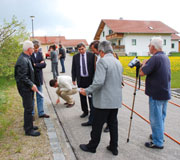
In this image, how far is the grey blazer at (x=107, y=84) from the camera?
310 cm

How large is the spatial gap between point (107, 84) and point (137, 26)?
42.3 metres

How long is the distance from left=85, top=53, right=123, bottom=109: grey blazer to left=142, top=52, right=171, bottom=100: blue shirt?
0.60 metres

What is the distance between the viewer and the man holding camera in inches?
134

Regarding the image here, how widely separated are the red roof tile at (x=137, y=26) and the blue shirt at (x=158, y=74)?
1472 inches

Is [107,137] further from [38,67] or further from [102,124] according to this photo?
[38,67]

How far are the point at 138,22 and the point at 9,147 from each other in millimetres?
44902

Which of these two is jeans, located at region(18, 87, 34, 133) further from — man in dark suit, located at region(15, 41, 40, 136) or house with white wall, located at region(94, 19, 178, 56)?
house with white wall, located at region(94, 19, 178, 56)

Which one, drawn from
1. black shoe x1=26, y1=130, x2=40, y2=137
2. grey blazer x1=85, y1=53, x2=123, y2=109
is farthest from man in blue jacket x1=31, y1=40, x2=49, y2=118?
grey blazer x1=85, y1=53, x2=123, y2=109

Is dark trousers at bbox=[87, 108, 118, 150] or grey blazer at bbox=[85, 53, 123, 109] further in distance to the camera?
dark trousers at bbox=[87, 108, 118, 150]

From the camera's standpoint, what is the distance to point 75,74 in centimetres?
537

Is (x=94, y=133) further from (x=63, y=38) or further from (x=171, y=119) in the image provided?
(x=63, y=38)

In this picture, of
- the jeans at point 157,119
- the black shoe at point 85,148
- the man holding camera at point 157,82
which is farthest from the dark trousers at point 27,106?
the jeans at point 157,119

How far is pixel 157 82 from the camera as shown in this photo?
3.46 m

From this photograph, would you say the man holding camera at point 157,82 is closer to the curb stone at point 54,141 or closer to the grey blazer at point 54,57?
the curb stone at point 54,141
